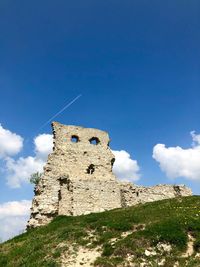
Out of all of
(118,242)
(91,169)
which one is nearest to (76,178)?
(91,169)

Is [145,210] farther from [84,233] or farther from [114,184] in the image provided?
[114,184]

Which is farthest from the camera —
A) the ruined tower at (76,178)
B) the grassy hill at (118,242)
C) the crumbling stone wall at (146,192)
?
the crumbling stone wall at (146,192)

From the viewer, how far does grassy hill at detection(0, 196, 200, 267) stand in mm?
17156

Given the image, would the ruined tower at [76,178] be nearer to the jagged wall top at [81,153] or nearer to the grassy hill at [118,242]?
the jagged wall top at [81,153]

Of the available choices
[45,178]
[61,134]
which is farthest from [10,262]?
[61,134]

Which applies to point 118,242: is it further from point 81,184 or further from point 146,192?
point 146,192

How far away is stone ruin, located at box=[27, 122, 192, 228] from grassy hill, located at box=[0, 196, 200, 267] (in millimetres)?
6649

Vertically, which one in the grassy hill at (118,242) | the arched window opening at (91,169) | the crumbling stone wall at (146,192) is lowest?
the grassy hill at (118,242)

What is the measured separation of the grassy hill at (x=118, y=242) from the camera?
1716cm

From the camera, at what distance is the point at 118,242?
18.6 m

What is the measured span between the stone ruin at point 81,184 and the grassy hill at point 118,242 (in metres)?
6.65

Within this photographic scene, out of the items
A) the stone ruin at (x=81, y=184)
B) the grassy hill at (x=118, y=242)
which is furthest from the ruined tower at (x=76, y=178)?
the grassy hill at (x=118, y=242)

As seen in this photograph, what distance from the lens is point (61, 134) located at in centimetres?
3769

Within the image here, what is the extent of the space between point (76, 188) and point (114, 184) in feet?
13.8
